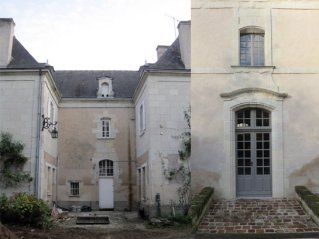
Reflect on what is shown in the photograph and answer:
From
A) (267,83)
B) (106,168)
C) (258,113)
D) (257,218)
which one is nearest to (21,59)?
(106,168)

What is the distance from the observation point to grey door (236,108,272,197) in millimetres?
14539

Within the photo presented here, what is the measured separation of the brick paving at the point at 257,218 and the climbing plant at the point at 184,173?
531 cm

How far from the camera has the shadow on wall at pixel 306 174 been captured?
47.0ft

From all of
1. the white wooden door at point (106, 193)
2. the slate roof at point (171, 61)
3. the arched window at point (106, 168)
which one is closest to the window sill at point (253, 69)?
Answer: the slate roof at point (171, 61)

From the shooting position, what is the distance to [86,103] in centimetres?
2734

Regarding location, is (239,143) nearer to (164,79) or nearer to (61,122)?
(164,79)

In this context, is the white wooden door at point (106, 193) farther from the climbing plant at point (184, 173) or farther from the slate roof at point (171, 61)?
the slate roof at point (171, 61)

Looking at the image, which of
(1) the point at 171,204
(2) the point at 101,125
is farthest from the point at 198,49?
(2) the point at 101,125

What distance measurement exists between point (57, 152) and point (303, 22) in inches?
629

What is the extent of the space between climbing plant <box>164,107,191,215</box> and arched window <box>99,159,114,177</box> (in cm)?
799

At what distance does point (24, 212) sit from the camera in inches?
576

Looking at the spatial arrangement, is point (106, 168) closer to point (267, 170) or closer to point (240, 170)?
point (240, 170)

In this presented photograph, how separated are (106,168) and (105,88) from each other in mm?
4510

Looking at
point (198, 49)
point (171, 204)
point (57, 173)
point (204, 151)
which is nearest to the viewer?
point (204, 151)
